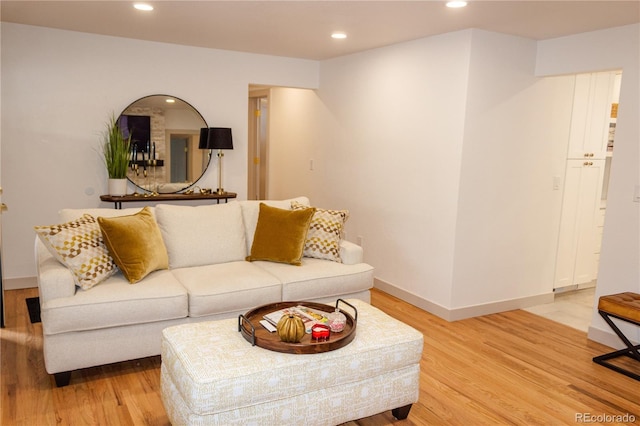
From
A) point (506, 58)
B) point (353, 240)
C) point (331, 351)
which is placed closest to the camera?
point (331, 351)

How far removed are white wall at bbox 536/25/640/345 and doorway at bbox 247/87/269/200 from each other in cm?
480

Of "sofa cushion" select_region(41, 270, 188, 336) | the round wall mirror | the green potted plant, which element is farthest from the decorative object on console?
"sofa cushion" select_region(41, 270, 188, 336)

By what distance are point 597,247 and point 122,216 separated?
4526mm

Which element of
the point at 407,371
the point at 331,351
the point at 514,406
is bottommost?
the point at 514,406

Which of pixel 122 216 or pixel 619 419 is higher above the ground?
pixel 122 216

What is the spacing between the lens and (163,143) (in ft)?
16.3

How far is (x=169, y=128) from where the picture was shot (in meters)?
5.00

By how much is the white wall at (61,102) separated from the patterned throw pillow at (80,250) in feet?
5.96

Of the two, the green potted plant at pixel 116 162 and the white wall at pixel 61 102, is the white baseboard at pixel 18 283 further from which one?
the green potted plant at pixel 116 162

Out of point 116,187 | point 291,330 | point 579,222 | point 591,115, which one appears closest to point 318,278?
point 291,330

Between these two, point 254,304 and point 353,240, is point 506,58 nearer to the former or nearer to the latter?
point 353,240

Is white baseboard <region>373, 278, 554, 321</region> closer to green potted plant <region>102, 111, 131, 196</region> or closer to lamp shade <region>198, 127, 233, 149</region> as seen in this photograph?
lamp shade <region>198, 127, 233, 149</region>

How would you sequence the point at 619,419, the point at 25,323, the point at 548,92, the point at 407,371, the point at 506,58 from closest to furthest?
the point at 407,371 → the point at 619,419 → the point at 25,323 → the point at 506,58 → the point at 548,92

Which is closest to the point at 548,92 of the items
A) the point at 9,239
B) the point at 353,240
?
the point at 353,240
